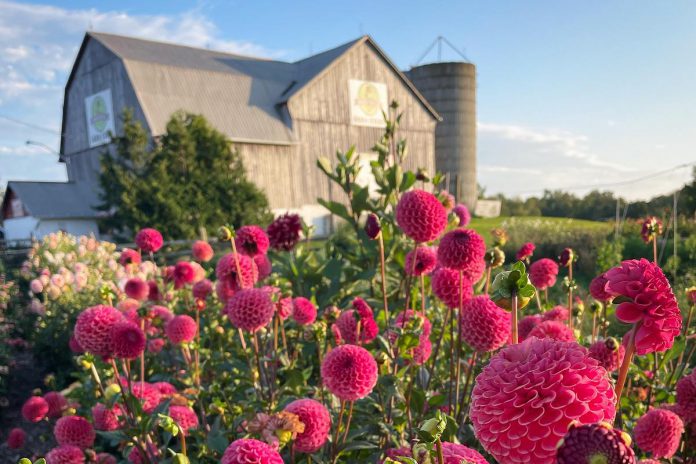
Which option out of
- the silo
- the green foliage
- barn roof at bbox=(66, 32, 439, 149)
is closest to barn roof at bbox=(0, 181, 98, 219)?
the green foliage

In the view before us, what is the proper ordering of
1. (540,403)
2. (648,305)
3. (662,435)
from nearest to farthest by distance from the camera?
(540,403) < (648,305) < (662,435)

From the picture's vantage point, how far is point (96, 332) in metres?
1.64

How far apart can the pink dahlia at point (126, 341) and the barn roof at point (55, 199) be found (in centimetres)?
1761

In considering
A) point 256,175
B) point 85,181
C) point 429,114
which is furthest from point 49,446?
point 429,114

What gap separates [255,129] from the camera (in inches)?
687

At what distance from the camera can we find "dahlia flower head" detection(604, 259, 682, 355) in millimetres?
683

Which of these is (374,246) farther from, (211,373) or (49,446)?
(49,446)

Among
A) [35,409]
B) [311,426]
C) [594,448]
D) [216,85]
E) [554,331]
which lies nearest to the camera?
[594,448]

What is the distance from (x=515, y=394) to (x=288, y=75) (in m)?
21.4

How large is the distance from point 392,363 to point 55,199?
19026mm

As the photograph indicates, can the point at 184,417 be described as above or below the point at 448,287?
below

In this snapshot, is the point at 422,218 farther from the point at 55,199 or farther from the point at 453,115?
the point at 453,115

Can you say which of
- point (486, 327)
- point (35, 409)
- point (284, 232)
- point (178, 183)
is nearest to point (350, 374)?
point (486, 327)

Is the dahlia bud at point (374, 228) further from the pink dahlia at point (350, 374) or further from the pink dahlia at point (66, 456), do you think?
the pink dahlia at point (66, 456)
